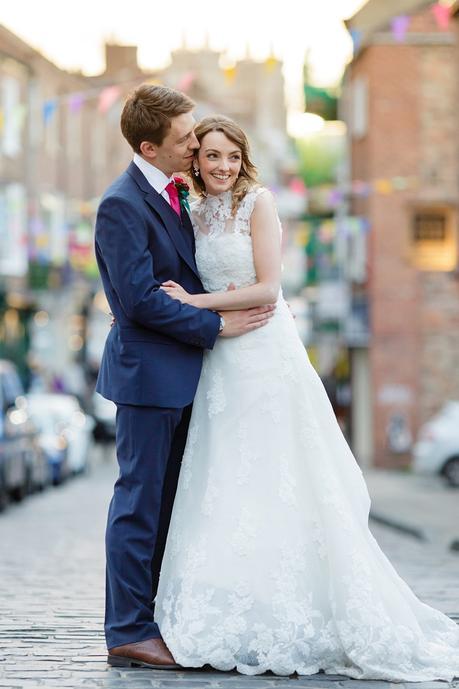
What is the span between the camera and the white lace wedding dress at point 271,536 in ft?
18.7

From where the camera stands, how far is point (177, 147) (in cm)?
596

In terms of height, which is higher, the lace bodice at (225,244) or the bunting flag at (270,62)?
the bunting flag at (270,62)

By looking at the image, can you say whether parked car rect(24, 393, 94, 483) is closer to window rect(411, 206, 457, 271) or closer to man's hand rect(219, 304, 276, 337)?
window rect(411, 206, 457, 271)

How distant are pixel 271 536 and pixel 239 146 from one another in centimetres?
148

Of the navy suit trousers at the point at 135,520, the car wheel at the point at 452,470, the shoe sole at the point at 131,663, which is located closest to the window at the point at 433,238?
the car wheel at the point at 452,470

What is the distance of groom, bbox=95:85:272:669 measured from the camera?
19.1ft

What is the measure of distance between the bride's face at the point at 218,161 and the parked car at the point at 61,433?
2113 cm

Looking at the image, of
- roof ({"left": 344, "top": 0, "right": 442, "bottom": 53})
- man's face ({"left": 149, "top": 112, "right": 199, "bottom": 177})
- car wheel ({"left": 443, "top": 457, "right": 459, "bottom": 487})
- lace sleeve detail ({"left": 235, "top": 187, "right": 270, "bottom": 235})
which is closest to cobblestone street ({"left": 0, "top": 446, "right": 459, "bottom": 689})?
lace sleeve detail ({"left": 235, "top": 187, "right": 270, "bottom": 235})

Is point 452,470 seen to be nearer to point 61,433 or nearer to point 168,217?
point 61,433

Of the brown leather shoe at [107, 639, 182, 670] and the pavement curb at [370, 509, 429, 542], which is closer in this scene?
the brown leather shoe at [107, 639, 182, 670]

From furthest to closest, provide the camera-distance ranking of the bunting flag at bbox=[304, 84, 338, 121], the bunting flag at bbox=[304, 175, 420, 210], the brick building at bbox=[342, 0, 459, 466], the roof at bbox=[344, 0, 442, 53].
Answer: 1. the bunting flag at bbox=[304, 84, 338, 121]
2. the brick building at bbox=[342, 0, 459, 466]
3. the bunting flag at bbox=[304, 175, 420, 210]
4. the roof at bbox=[344, 0, 442, 53]

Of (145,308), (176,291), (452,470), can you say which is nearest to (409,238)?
(452,470)

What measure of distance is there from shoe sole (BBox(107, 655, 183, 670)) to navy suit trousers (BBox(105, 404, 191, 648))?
0.18ft

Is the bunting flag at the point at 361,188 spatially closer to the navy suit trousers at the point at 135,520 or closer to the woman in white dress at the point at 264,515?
the woman in white dress at the point at 264,515
